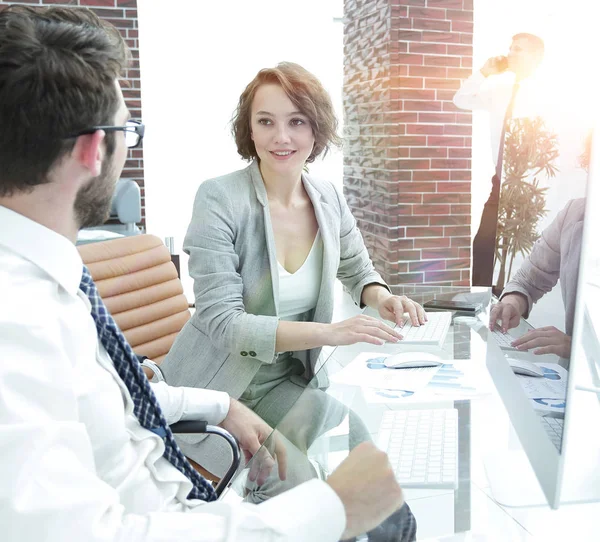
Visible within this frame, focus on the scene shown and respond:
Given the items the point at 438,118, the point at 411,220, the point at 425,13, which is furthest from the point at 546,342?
the point at 425,13

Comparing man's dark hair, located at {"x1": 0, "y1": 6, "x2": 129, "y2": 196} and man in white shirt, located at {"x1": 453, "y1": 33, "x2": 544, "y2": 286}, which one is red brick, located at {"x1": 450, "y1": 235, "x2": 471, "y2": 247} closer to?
man in white shirt, located at {"x1": 453, "y1": 33, "x2": 544, "y2": 286}

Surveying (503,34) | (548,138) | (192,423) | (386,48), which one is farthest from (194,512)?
(503,34)

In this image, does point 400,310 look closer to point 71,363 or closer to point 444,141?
point 71,363

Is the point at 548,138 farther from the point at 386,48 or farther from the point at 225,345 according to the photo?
the point at 386,48

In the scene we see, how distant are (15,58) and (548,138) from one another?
778 mm

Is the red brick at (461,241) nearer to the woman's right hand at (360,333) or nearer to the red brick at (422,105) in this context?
the red brick at (422,105)

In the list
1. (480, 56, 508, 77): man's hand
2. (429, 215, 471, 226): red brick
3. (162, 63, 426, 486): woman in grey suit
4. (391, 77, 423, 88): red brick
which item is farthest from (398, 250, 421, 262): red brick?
(162, 63, 426, 486): woman in grey suit

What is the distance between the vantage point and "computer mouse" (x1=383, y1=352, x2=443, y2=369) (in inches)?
59.1

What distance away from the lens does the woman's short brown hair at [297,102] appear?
6.23ft

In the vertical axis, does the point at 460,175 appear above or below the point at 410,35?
below

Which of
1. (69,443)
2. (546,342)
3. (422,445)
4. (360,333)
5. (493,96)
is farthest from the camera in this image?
(493,96)

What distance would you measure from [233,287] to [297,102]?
0.59 m

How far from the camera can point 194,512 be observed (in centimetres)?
74

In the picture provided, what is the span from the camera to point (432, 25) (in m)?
4.63
